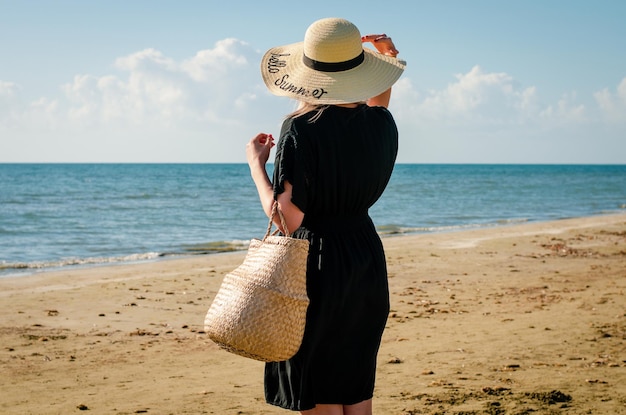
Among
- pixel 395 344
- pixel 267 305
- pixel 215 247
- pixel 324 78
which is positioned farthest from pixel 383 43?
pixel 215 247

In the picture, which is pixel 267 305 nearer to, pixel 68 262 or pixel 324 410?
pixel 324 410

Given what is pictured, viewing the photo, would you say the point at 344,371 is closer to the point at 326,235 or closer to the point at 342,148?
the point at 326,235

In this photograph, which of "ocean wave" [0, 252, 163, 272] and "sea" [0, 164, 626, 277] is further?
"sea" [0, 164, 626, 277]

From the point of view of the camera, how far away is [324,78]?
2342mm

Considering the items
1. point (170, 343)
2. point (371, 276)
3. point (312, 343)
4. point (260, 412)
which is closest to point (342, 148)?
point (371, 276)

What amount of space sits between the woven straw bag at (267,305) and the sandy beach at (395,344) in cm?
242

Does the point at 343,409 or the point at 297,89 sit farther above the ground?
the point at 297,89

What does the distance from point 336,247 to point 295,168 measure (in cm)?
30

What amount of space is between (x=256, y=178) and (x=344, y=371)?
0.71 m

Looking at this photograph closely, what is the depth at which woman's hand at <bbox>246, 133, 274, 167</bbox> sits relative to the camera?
234 centimetres

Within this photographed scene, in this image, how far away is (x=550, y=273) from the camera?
34.8ft

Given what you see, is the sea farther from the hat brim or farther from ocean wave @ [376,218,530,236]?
the hat brim

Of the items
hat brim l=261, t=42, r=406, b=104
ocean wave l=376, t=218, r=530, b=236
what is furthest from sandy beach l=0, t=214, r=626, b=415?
ocean wave l=376, t=218, r=530, b=236

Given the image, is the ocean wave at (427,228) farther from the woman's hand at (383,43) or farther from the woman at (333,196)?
Result: the woman at (333,196)
